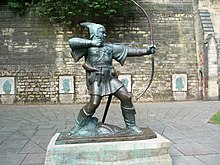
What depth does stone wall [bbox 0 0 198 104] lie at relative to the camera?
39.6 feet

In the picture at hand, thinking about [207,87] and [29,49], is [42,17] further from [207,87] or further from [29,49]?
[207,87]

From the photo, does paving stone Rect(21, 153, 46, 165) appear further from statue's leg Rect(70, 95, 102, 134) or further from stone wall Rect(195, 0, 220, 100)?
stone wall Rect(195, 0, 220, 100)

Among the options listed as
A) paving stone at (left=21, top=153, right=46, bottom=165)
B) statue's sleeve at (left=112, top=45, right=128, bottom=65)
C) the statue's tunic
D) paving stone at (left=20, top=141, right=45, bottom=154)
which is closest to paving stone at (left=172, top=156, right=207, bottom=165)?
the statue's tunic

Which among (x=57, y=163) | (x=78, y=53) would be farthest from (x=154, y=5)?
(x=57, y=163)

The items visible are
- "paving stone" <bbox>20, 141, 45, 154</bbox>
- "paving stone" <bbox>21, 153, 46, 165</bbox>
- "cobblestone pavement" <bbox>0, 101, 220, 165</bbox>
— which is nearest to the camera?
"paving stone" <bbox>21, 153, 46, 165</bbox>

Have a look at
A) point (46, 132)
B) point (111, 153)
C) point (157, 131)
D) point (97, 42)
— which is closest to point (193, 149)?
point (157, 131)

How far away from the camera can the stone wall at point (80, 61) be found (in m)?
12.1

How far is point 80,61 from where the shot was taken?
12.4 metres

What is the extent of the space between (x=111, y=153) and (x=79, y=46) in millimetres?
1593

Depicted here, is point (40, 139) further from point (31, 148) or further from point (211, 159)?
point (211, 159)

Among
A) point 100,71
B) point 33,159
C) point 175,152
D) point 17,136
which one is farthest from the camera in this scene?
point 17,136

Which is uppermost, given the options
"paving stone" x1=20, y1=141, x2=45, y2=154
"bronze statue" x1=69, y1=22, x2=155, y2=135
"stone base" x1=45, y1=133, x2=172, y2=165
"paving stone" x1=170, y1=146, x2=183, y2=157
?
"bronze statue" x1=69, y1=22, x2=155, y2=135

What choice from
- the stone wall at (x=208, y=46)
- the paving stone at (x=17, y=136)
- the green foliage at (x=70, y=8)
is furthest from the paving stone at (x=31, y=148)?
the stone wall at (x=208, y=46)

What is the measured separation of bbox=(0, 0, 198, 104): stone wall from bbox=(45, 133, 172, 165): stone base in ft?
29.1
